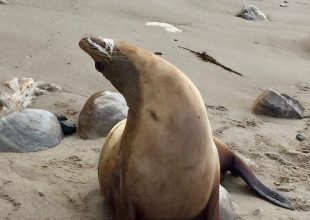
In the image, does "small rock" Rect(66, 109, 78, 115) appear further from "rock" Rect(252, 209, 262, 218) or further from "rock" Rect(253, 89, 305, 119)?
"rock" Rect(252, 209, 262, 218)

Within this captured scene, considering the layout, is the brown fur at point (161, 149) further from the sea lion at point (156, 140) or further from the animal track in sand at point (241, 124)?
the animal track in sand at point (241, 124)

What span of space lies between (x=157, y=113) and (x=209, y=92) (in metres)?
2.61

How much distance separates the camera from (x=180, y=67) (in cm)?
561

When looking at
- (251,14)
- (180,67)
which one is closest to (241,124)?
(180,67)

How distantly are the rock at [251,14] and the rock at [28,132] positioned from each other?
479cm

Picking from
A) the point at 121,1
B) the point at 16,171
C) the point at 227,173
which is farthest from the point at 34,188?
the point at 121,1

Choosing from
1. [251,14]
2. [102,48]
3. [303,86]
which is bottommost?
[303,86]

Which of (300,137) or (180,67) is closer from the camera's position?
(300,137)

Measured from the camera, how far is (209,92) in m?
5.21

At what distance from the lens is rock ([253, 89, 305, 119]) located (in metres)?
4.90

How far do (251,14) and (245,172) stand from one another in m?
4.94

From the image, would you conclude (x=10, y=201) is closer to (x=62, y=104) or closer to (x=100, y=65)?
(x=100, y=65)

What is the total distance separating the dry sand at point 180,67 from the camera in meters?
3.30

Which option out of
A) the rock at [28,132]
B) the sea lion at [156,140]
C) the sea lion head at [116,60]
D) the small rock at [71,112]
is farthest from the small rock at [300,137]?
the sea lion head at [116,60]
